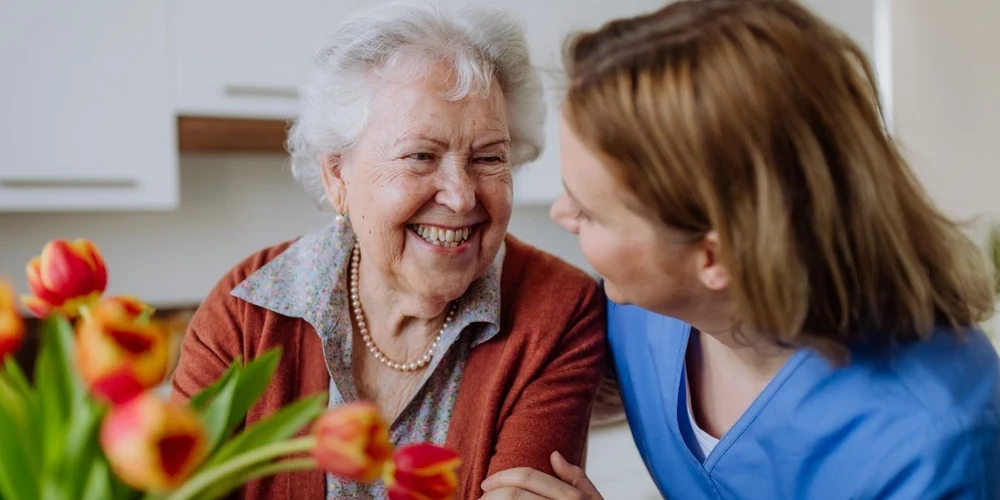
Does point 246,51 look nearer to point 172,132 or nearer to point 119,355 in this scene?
point 172,132

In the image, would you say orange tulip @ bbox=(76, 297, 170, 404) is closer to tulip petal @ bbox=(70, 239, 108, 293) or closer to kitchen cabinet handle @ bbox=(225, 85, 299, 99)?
tulip petal @ bbox=(70, 239, 108, 293)

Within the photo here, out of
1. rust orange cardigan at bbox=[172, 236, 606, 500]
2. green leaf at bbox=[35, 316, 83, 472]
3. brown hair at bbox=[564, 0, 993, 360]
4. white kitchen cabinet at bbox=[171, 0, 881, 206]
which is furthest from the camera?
white kitchen cabinet at bbox=[171, 0, 881, 206]

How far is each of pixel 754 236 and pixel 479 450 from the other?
499 mm

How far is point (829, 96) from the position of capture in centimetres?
76

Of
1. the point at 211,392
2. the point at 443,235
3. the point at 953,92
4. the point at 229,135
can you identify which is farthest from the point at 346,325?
the point at 953,92

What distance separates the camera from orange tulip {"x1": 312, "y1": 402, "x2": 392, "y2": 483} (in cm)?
43

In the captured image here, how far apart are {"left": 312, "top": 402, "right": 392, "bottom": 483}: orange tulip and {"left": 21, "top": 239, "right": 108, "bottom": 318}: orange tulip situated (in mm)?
197

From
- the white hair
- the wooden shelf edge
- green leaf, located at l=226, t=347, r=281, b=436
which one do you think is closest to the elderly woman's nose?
the white hair

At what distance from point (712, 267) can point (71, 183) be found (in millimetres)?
1552

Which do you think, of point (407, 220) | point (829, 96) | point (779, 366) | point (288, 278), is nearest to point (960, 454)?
point (779, 366)

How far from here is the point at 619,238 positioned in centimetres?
82

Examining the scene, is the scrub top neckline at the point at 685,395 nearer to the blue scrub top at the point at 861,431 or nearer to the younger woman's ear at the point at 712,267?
the blue scrub top at the point at 861,431

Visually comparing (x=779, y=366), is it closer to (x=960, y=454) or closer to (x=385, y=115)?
(x=960, y=454)

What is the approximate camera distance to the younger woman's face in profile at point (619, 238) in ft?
2.63
